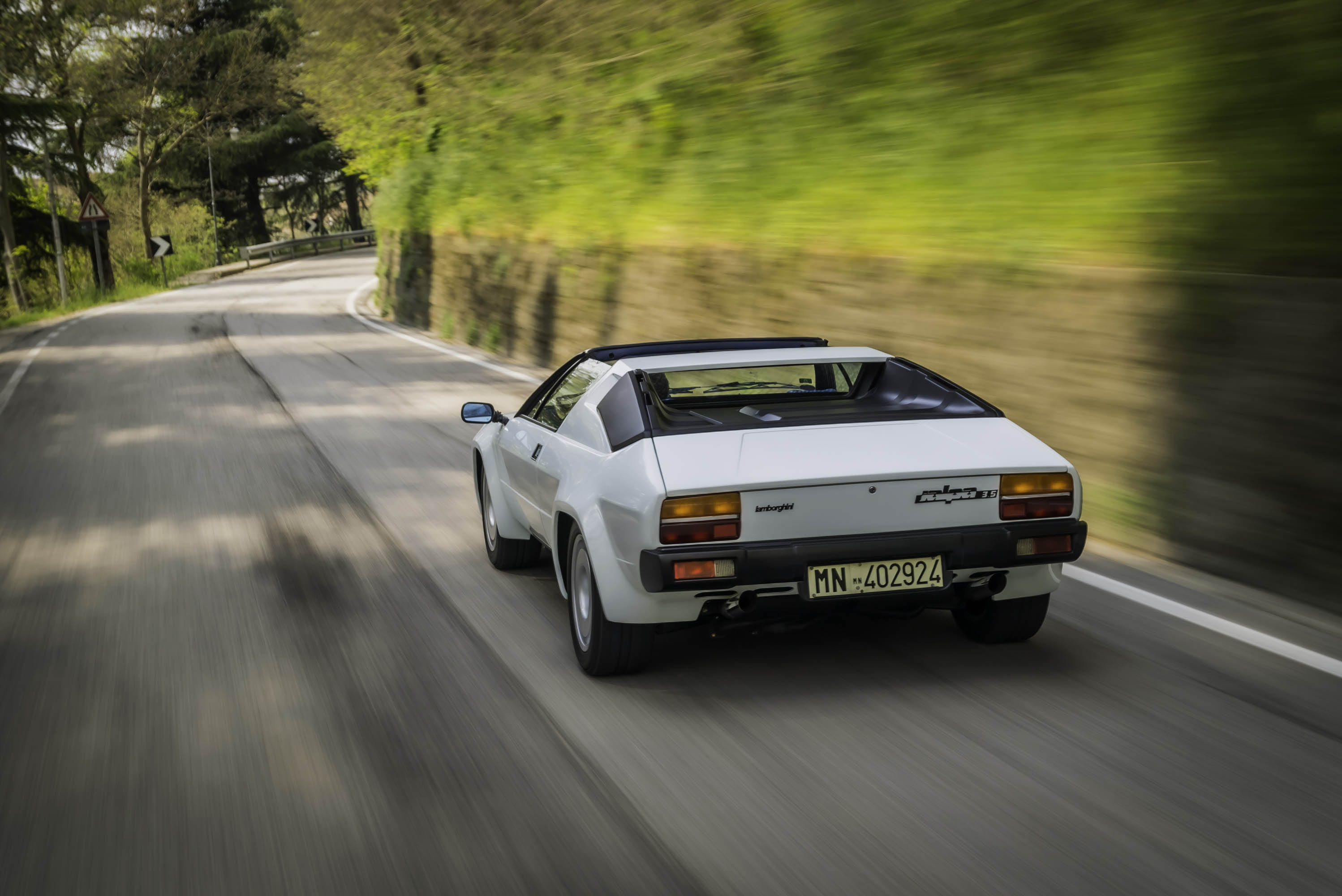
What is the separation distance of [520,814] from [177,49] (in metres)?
54.7

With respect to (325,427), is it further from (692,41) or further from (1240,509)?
(1240,509)

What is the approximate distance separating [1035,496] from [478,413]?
302cm

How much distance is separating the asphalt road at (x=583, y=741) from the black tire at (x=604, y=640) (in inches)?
3.4

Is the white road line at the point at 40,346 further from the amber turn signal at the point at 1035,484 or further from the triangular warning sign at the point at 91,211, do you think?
the amber turn signal at the point at 1035,484

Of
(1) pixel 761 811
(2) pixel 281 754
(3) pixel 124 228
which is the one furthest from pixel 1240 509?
(3) pixel 124 228

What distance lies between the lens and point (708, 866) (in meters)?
3.09

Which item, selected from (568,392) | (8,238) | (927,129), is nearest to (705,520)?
(568,392)

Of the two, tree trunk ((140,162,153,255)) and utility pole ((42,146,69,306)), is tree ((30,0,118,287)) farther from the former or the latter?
tree trunk ((140,162,153,255))

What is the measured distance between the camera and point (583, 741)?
3973 mm

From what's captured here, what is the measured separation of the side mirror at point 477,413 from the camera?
243 inches

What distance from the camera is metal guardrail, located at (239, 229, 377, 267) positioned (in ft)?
187

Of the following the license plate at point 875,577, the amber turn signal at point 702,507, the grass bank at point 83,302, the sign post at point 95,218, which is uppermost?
the sign post at point 95,218

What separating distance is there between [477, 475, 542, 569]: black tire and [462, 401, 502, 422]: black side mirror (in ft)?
1.21

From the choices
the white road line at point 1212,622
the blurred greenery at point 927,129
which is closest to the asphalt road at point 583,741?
the white road line at point 1212,622
